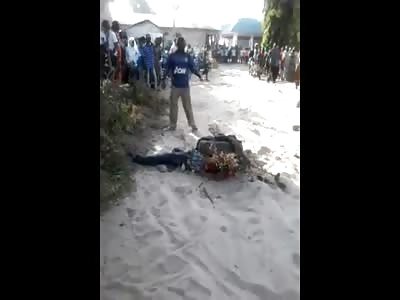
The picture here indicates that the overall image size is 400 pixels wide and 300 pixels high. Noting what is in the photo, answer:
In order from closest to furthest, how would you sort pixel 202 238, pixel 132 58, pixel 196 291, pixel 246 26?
pixel 196 291
pixel 202 238
pixel 132 58
pixel 246 26

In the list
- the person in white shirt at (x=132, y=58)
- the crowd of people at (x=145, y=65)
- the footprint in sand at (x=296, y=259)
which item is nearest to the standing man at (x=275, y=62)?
the crowd of people at (x=145, y=65)

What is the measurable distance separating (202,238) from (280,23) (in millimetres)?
12922

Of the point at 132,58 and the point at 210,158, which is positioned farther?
the point at 132,58

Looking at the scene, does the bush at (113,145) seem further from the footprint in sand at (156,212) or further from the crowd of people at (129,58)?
the crowd of people at (129,58)

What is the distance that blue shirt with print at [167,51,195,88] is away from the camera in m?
6.05

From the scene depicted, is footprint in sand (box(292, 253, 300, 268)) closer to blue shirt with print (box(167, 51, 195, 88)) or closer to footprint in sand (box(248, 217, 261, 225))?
footprint in sand (box(248, 217, 261, 225))

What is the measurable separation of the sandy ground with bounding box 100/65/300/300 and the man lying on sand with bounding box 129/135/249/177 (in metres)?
0.14

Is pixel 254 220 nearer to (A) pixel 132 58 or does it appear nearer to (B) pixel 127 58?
(B) pixel 127 58

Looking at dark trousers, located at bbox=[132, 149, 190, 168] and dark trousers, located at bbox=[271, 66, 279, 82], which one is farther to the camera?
dark trousers, located at bbox=[271, 66, 279, 82]


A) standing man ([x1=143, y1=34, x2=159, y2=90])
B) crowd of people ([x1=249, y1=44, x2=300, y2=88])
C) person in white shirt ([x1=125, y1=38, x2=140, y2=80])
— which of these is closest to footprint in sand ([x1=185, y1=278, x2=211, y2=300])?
person in white shirt ([x1=125, y1=38, x2=140, y2=80])

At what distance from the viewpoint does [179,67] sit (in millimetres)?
6047

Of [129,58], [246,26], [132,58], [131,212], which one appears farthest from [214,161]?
[246,26]
